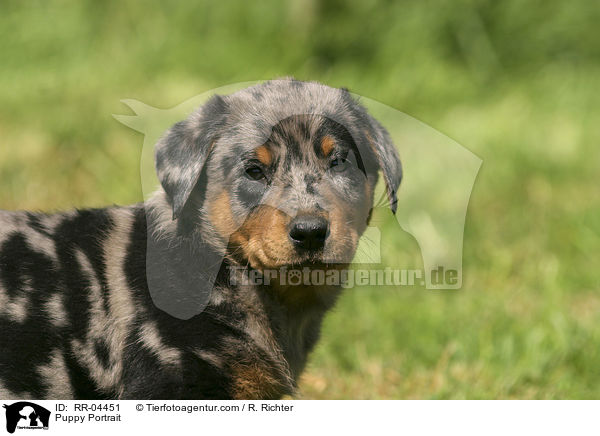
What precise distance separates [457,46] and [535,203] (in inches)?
109

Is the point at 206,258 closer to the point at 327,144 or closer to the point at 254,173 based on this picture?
the point at 254,173

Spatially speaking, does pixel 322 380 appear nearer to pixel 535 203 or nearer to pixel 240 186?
pixel 240 186

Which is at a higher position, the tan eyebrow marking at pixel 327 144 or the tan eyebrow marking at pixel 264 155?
the tan eyebrow marking at pixel 327 144

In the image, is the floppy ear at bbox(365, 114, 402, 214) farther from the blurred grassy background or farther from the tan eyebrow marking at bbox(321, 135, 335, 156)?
the blurred grassy background

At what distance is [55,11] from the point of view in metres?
9.41

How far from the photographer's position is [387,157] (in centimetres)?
429

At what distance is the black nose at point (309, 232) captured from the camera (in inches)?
146

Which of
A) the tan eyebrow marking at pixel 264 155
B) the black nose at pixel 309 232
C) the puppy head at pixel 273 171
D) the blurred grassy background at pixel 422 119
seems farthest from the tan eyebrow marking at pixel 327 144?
the blurred grassy background at pixel 422 119

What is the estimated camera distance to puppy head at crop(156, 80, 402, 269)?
12.6 ft

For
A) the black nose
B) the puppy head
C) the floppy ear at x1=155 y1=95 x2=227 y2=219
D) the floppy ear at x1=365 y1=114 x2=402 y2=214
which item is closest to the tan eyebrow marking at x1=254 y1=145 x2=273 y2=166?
the puppy head
